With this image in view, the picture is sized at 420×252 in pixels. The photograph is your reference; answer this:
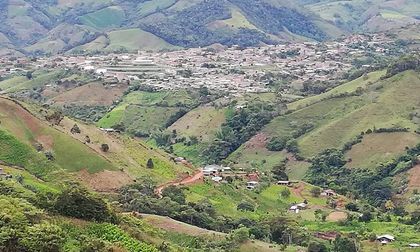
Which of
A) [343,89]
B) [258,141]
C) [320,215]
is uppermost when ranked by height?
[320,215]

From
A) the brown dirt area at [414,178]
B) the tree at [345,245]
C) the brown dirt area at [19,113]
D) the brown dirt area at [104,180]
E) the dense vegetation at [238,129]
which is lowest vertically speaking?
the dense vegetation at [238,129]

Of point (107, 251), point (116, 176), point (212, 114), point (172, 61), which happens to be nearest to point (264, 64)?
point (172, 61)

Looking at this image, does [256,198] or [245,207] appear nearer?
[245,207]

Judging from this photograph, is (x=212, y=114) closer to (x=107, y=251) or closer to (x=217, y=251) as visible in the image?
(x=217, y=251)

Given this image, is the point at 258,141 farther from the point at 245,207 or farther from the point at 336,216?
the point at 245,207

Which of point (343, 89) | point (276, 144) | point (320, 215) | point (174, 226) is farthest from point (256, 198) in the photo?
point (343, 89)

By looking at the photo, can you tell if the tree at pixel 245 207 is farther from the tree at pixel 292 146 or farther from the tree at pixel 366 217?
the tree at pixel 292 146

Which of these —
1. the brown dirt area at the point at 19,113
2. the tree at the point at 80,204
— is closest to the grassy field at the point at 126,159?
the brown dirt area at the point at 19,113
